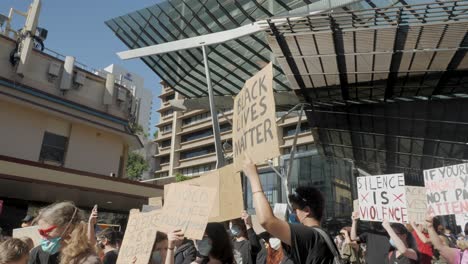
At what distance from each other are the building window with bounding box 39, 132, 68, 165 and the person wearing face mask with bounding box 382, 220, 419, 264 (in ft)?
61.6

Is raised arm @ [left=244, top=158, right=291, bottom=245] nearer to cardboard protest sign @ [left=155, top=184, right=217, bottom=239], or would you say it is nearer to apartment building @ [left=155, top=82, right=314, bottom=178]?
cardboard protest sign @ [left=155, top=184, right=217, bottom=239]

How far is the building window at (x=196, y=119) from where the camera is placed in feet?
202

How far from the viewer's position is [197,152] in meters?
61.6

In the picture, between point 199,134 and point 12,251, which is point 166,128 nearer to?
point 199,134

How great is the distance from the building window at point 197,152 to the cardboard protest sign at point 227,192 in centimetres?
5519

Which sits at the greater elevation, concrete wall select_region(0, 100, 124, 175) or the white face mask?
concrete wall select_region(0, 100, 124, 175)

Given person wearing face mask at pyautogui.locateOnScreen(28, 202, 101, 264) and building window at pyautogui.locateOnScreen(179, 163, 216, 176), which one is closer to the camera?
person wearing face mask at pyautogui.locateOnScreen(28, 202, 101, 264)

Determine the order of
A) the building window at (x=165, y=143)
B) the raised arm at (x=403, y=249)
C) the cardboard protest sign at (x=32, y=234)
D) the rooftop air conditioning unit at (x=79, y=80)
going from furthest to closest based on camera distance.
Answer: the building window at (x=165, y=143), the rooftop air conditioning unit at (x=79, y=80), the raised arm at (x=403, y=249), the cardboard protest sign at (x=32, y=234)

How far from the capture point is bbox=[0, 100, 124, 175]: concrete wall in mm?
18875

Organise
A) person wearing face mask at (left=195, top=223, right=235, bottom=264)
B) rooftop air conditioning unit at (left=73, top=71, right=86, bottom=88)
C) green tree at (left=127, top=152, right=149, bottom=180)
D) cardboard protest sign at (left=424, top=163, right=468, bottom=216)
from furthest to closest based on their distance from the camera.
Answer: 1. green tree at (left=127, top=152, right=149, bottom=180)
2. rooftop air conditioning unit at (left=73, top=71, right=86, bottom=88)
3. cardboard protest sign at (left=424, top=163, right=468, bottom=216)
4. person wearing face mask at (left=195, top=223, right=235, bottom=264)

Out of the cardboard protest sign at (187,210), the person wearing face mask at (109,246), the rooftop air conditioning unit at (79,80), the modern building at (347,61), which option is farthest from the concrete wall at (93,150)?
the cardboard protest sign at (187,210)

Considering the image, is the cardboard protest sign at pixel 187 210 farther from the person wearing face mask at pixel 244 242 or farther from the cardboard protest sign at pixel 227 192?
the person wearing face mask at pixel 244 242

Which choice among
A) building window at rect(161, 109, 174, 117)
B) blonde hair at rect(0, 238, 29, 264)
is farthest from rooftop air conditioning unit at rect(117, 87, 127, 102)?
building window at rect(161, 109, 174, 117)

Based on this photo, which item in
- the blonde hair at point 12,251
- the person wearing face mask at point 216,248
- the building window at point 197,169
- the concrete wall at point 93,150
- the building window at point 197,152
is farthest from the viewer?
the building window at point 197,152
